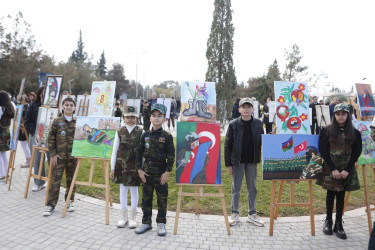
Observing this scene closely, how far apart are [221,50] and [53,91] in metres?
12.2

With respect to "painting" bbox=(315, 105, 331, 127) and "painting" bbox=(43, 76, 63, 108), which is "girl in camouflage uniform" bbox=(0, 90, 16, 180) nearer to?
"painting" bbox=(43, 76, 63, 108)

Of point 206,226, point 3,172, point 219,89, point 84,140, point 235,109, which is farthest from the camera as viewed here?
point 219,89

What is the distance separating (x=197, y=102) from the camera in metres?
4.48

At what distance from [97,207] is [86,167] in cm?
294

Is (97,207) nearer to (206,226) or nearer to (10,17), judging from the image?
(206,226)

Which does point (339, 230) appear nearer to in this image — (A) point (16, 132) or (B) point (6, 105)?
(A) point (16, 132)

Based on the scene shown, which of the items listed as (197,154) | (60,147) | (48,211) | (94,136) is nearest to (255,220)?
(197,154)

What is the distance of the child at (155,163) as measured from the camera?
3615 mm

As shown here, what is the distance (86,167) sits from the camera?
718 cm

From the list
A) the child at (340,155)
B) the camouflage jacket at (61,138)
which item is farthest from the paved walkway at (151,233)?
the camouflage jacket at (61,138)

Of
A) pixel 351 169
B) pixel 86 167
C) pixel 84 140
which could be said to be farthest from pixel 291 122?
pixel 86 167

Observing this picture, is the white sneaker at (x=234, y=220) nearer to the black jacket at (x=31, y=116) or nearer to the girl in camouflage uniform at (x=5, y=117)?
the black jacket at (x=31, y=116)

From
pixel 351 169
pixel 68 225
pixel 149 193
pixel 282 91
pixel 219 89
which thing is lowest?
pixel 68 225

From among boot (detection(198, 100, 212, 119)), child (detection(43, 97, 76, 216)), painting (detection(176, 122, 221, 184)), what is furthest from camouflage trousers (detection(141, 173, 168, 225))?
child (detection(43, 97, 76, 216))
